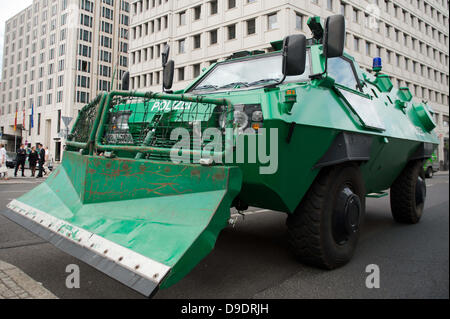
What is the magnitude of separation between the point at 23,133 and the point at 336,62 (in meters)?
49.9

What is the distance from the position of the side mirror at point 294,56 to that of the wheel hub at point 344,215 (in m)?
1.20

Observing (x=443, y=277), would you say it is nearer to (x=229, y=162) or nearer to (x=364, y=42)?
(x=229, y=162)

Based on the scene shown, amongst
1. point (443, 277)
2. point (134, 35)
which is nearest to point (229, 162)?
point (443, 277)

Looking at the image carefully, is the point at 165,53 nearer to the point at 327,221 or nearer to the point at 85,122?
the point at 85,122

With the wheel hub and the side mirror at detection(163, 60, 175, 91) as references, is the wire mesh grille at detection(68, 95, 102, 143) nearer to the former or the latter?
the side mirror at detection(163, 60, 175, 91)

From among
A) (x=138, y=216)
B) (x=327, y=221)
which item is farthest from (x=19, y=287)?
(x=327, y=221)

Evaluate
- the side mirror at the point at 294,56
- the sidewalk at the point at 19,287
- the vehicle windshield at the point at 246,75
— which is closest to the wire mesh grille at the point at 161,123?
the side mirror at the point at 294,56

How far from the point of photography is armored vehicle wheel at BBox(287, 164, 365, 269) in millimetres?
2836

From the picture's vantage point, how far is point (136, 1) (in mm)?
33469

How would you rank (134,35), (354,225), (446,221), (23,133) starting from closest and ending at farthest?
1. (446,221)
2. (354,225)
3. (134,35)
4. (23,133)

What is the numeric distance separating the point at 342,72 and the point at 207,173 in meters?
2.36

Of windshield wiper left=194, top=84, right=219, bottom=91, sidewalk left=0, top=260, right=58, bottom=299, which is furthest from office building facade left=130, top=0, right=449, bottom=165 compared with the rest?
sidewalk left=0, top=260, right=58, bottom=299

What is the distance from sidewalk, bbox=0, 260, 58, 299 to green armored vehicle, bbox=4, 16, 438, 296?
0.39 metres
